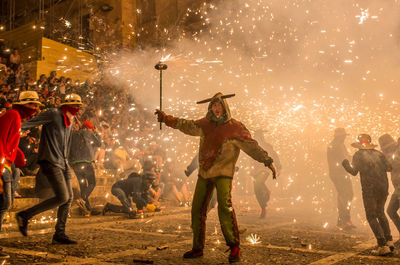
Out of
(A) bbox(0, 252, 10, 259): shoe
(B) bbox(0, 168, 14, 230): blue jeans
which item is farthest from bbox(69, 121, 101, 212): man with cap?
(A) bbox(0, 252, 10, 259): shoe

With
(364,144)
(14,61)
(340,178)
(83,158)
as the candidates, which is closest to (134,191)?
(83,158)

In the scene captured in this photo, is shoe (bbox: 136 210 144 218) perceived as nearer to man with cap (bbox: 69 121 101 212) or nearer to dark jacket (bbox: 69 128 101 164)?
man with cap (bbox: 69 121 101 212)

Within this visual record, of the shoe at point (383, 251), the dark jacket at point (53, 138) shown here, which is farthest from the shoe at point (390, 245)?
the dark jacket at point (53, 138)

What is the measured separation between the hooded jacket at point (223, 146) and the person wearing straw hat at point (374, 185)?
218 cm

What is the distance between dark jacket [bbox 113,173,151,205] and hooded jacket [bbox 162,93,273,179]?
5136mm

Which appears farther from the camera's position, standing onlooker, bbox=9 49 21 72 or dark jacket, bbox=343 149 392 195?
standing onlooker, bbox=9 49 21 72

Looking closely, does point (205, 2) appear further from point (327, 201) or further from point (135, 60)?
point (327, 201)

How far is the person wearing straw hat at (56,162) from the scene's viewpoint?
502 cm

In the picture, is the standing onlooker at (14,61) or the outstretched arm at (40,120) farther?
the standing onlooker at (14,61)

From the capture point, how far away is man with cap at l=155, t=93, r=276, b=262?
4.49 m

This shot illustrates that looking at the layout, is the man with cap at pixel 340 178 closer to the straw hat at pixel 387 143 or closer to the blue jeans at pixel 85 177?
the straw hat at pixel 387 143

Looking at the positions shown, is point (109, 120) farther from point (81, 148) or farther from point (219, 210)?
point (219, 210)

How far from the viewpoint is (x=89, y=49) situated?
2262cm

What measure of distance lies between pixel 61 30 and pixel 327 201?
17.2 metres
